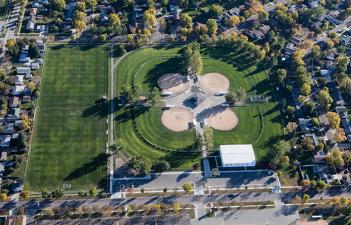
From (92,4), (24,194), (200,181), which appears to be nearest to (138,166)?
(200,181)

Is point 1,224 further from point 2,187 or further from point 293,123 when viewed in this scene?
point 293,123

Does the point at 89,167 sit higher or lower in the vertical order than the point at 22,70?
lower

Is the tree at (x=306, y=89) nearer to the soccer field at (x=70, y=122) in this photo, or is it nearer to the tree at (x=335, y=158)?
the tree at (x=335, y=158)

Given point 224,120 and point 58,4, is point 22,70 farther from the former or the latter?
point 224,120

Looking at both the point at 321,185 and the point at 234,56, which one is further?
the point at 234,56

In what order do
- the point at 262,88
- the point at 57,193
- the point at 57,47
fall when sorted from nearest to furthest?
the point at 57,193
the point at 262,88
the point at 57,47

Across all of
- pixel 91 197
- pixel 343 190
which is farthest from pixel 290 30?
pixel 91 197

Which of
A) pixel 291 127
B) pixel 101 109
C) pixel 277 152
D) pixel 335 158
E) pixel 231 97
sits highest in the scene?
pixel 231 97
